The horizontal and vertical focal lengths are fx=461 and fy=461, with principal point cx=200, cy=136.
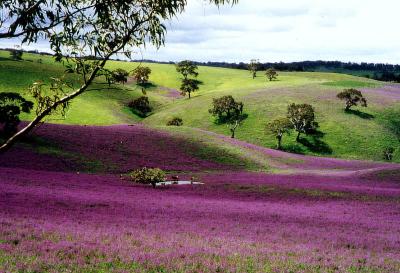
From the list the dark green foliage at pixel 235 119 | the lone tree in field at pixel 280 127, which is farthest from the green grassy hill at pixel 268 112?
the lone tree in field at pixel 280 127

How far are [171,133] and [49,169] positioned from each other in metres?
30.9

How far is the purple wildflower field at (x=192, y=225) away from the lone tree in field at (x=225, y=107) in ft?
213

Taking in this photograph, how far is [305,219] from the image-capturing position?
26.2 meters

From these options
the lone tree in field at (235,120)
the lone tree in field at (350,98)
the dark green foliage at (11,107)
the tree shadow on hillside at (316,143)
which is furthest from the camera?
the lone tree in field at (350,98)

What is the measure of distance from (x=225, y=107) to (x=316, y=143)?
1038 inches

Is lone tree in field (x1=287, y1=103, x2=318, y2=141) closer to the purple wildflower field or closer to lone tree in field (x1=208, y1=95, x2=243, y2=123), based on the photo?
lone tree in field (x1=208, y1=95, x2=243, y2=123)

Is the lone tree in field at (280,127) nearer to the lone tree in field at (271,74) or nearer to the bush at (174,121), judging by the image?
the bush at (174,121)

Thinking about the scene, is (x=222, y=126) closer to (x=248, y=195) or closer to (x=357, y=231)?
(x=248, y=195)

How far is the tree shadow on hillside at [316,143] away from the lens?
93.1m

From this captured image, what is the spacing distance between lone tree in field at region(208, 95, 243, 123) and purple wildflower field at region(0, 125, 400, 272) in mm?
64791

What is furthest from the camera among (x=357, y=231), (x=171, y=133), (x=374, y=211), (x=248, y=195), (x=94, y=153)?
(x=171, y=133)

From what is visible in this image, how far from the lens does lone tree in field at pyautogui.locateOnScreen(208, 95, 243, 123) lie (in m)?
113

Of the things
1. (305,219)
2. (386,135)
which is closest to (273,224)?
(305,219)

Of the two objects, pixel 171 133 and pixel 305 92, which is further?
pixel 305 92
